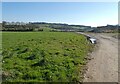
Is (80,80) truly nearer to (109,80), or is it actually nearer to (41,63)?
(109,80)

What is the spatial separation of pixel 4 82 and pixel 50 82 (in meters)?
1.87

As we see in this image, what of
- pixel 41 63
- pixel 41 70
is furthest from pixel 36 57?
pixel 41 70

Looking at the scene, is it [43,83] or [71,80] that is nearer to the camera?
Result: [43,83]

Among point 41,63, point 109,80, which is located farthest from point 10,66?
point 109,80

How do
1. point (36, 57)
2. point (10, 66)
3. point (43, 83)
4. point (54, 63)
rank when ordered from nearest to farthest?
point (43, 83) < point (10, 66) < point (54, 63) < point (36, 57)

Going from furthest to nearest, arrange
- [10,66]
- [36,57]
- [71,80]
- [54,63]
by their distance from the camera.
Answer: [36,57] < [54,63] < [10,66] < [71,80]

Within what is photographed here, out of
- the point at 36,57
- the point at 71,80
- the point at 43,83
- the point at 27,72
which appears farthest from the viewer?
the point at 36,57

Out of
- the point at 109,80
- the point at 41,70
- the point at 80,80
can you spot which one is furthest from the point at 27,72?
the point at 109,80

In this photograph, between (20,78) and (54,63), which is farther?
(54,63)

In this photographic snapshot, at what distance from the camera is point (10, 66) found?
13.1 m

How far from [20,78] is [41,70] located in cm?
167

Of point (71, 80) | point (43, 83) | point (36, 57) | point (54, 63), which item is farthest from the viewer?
point (36, 57)

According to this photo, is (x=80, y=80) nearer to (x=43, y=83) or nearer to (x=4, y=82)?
(x=43, y=83)

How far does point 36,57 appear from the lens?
1606 cm
